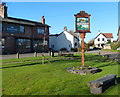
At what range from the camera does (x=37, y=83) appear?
7.83m

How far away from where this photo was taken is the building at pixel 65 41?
5634 centimetres

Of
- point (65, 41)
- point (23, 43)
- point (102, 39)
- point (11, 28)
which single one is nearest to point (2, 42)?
point (11, 28)

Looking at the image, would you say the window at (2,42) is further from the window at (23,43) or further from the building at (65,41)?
the building at (65,41)

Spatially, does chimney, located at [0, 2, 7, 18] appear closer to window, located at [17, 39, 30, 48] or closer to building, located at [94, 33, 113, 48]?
window, located at [17, 39, 30, 48]

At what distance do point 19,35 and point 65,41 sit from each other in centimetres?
2286

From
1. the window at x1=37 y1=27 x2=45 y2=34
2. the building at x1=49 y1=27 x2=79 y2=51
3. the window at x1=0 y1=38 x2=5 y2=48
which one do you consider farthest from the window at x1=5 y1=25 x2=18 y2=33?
the building at x1=49 y1=27 x2=79 y2=51

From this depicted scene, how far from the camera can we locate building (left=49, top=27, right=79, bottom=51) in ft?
185

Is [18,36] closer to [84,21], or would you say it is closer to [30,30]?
[30,30]

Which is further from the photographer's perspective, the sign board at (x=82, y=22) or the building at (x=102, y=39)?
the building at (x=102, y=39)

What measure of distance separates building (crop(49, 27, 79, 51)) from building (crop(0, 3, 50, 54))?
13.3 m

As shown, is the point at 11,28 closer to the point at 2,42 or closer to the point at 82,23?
the point at 2,42

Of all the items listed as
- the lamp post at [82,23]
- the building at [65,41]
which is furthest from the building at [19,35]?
the lamp post at [82,23]

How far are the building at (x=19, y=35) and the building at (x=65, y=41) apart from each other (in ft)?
43.7

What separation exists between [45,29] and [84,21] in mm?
33728
